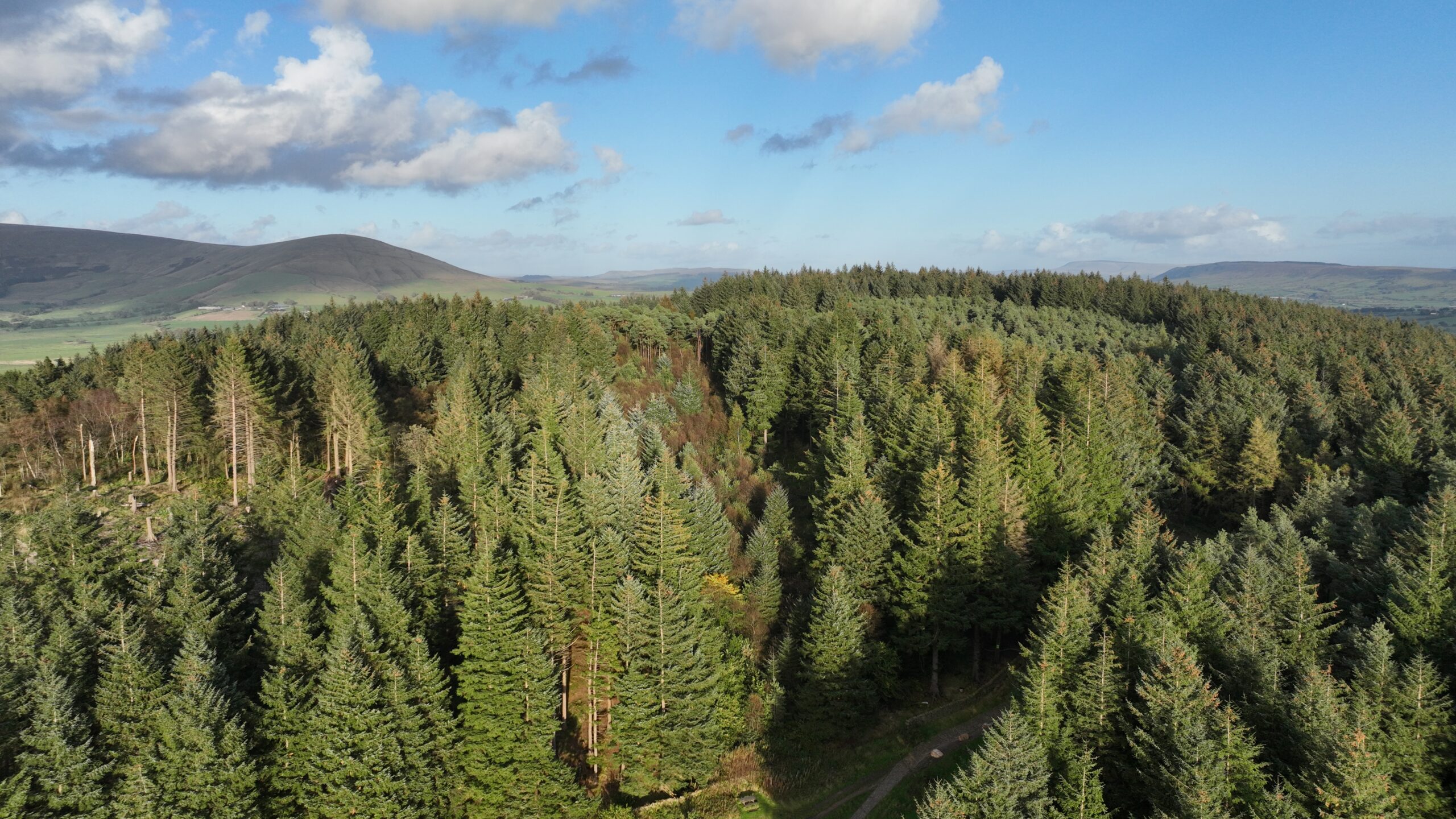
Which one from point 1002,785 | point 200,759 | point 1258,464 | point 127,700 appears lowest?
point 200,759

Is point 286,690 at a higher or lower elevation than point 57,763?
higher

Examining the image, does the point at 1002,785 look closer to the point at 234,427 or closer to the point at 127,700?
the point at 127,700

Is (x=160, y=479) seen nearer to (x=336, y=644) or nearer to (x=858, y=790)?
(x=336, y=644)

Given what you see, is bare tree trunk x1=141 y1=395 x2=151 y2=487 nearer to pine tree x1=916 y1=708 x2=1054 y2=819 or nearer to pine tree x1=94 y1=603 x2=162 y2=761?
pine tree x1=94 y1=603 x2=162 y2=761

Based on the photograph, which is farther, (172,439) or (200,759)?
(172,439)

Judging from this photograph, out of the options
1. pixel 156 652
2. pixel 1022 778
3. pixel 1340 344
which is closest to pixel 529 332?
pixel 156 652

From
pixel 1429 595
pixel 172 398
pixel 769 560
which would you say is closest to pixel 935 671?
pixel 769 560

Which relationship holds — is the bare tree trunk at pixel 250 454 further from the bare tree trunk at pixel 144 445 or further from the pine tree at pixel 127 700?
the pine tree at pixel 127 700
